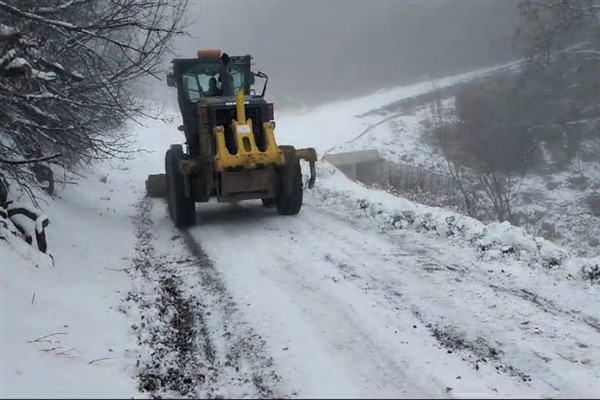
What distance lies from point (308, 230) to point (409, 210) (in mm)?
1524

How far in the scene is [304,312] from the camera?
5.66 meters

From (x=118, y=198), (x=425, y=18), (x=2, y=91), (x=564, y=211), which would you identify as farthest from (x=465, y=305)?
(x=425, y=18)

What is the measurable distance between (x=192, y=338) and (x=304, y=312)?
38.1 inches

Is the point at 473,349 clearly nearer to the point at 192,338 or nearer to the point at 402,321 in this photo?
the point at 402,321

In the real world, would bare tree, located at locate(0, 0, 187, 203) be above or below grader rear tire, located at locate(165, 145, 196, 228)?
above

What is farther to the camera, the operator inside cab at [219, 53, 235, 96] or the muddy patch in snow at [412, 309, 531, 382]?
the operator inside cab at [219, 53, 235, 96]

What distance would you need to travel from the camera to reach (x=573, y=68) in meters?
31.7

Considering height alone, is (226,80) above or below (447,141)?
above

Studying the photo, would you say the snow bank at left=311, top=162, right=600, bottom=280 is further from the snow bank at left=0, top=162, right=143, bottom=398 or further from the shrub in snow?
the shrub in snow

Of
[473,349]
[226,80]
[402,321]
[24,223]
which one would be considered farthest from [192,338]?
[226,80]

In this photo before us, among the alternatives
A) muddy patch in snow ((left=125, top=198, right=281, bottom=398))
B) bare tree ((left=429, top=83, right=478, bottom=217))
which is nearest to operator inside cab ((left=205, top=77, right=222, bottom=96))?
muddy patch in snow ((left=125, top=198, right=281, bottom=398))

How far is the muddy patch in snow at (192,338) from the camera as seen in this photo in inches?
172

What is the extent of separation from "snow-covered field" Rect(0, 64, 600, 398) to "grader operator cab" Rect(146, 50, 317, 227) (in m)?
0.57

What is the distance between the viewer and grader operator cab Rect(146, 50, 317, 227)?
31.1ft
